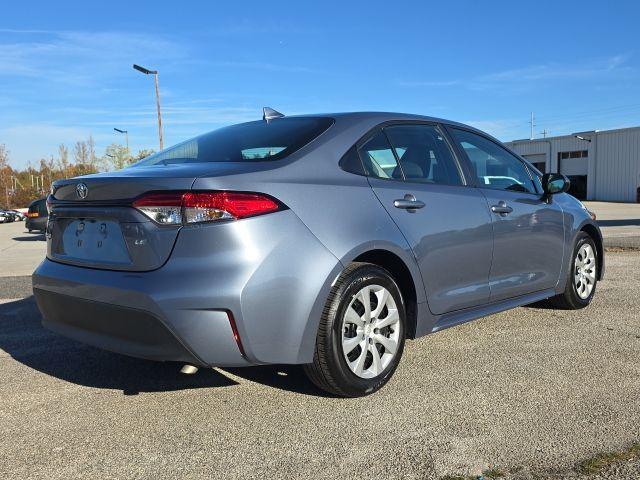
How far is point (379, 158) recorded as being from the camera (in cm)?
357

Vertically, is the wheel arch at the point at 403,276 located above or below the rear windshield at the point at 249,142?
below

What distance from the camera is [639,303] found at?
5539mm

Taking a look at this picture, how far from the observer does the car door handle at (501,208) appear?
4.11 meters

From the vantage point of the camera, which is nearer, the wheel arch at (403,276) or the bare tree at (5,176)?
the wheel arch at (403,276)

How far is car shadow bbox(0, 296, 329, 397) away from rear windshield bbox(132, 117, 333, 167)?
50.4 inches

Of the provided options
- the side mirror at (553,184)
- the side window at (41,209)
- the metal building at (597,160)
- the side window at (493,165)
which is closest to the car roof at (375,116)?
the side window at (493,165)

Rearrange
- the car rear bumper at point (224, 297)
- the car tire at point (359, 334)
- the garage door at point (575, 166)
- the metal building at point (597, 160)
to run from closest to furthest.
Answer: the car rear bumper at point (224, 297) → the car tire at point (359, 334) → the metal building at point (597, 160) → the garage door at point (575, 166)

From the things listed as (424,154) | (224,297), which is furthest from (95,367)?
(424,154)

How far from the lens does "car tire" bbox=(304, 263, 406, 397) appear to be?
9.93 feet

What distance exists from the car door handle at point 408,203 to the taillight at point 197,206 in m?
0.93

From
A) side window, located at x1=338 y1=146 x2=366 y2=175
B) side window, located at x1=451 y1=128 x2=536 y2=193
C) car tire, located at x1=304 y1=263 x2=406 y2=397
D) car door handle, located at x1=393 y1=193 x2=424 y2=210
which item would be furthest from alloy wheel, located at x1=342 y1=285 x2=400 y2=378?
side window, located at x1=451 y1=128 x2=536 y2=193

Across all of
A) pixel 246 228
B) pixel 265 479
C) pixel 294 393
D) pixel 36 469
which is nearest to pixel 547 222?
pixel 294 393

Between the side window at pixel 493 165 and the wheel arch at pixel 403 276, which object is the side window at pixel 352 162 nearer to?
the wheel arch at pixel 403 276

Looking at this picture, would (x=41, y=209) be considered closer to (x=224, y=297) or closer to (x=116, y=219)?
(x=116, y=219)
